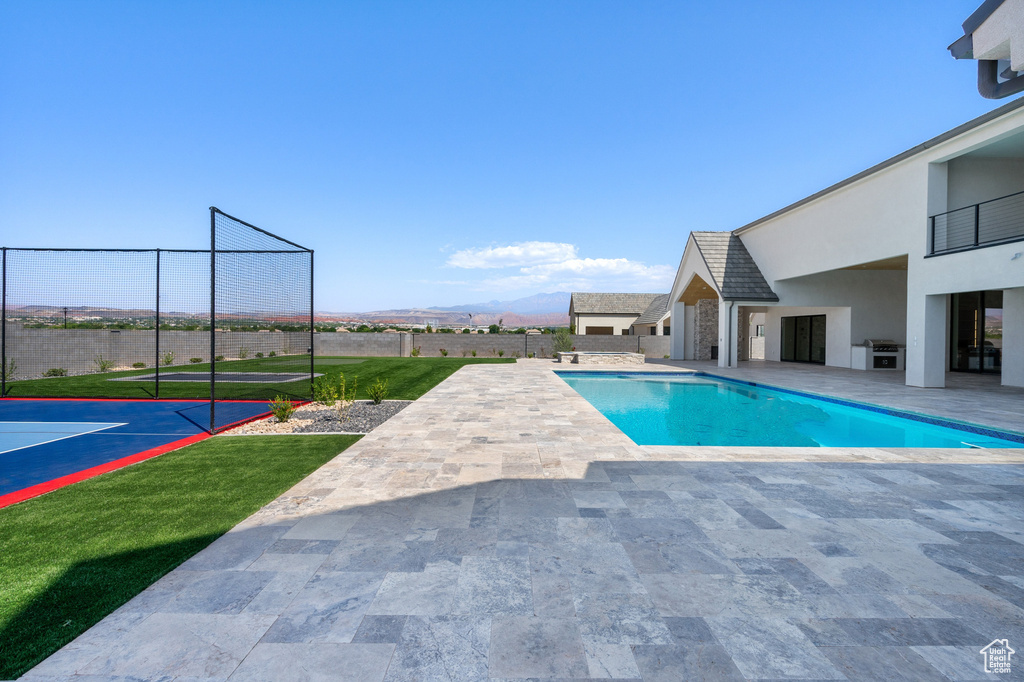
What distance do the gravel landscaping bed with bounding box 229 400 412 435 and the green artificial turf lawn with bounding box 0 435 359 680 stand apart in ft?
3.69

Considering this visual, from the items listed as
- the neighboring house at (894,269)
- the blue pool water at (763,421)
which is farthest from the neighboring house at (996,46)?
the neighboring house at (894,269)

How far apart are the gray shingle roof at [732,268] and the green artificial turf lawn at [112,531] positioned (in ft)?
49.7

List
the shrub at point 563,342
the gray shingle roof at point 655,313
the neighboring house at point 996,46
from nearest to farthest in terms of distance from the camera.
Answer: the neighboring house at point 996,46 → the shrub at point 563,342 → the gray shingle roof at point 655,313

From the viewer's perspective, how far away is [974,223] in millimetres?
10172

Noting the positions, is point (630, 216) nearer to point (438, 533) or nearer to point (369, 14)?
point (369, 14)

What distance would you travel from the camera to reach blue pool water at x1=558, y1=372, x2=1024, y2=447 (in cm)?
631

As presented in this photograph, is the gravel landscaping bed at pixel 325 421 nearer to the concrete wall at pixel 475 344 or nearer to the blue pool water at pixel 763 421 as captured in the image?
the blue pool water at pixel 763 421

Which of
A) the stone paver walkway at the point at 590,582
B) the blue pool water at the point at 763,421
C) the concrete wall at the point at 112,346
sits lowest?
the blue pool water at the point at 763,421

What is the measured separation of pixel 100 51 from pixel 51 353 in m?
8.57

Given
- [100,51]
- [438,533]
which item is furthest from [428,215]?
[438,533]

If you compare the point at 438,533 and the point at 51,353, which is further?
the point at 51,353

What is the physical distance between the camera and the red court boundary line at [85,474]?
3.58m

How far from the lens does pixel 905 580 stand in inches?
92.4

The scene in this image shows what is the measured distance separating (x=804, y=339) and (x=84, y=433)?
22335 millimetres
